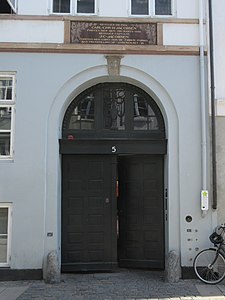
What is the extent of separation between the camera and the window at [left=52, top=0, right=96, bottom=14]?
905cm

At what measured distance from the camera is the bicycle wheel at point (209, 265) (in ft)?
26.7

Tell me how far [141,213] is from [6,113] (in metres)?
3.74

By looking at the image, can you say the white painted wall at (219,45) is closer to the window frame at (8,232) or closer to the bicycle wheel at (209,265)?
the bicycle wheel at (209,265)

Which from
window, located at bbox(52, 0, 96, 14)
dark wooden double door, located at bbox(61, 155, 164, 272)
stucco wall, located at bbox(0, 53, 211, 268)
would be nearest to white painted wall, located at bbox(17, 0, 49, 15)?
window, located at bbox(52, 0, 96, 14)

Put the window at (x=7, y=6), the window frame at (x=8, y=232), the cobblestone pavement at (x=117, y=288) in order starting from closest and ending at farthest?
1. the cobblestone pavement at (x=117, y=288)
2. the window frame at (x=8, y=232)
3. the window at (x=7, y=6)

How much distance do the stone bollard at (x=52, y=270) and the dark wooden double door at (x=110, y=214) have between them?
775 millimetres

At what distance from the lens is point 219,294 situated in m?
7.36

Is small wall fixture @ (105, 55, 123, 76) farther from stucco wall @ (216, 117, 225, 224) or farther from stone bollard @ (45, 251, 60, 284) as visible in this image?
stone bollard @ (45, 251, 60, 284)

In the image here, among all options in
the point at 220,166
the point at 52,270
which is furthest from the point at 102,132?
the point at 52,270

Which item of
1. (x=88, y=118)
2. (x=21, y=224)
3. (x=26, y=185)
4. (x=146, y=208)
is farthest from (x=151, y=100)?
(x=21, y=224)

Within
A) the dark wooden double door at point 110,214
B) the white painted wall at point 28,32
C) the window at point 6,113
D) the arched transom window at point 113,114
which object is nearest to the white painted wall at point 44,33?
the white painted wall at point 28,32

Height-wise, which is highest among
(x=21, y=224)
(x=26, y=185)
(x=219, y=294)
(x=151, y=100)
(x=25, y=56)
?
(x=25, y=56)

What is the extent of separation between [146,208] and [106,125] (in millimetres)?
2097

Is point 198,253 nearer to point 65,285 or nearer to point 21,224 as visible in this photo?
point 65,285
